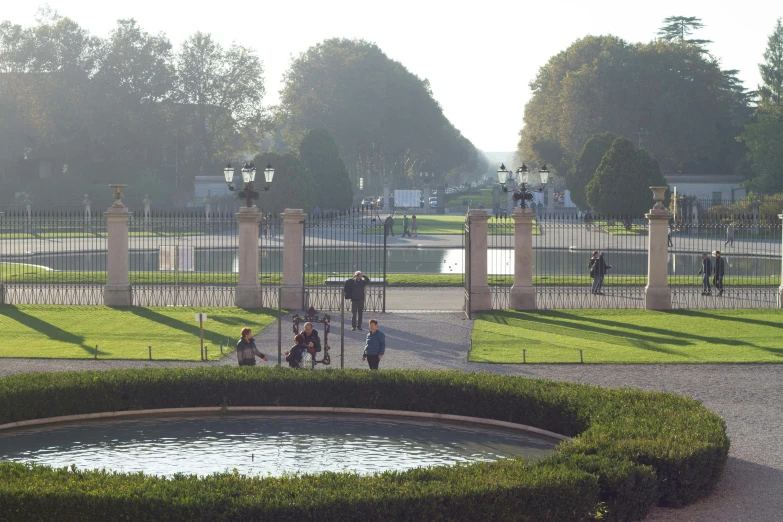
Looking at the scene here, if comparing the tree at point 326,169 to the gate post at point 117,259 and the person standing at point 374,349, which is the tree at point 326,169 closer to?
the gate post at point 117,259

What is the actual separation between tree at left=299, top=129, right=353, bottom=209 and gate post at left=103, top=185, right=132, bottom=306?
40.9 meters

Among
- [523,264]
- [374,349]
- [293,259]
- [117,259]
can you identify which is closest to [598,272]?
[523,264]

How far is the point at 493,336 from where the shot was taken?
21.3 meters

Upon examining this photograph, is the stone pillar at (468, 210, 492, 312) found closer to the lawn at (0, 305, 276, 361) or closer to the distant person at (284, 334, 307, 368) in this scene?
the lawn at (0, 305, 276, 361)

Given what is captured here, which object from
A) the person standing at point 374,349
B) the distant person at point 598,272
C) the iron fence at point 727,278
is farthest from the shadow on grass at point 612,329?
the person standing at point 374,349

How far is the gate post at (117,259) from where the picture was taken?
25.7m

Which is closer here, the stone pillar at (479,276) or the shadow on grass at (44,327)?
the shadow on grass at (44,327)

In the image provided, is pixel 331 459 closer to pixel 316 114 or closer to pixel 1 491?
pixel 1 491

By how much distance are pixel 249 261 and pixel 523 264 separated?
6.83 m

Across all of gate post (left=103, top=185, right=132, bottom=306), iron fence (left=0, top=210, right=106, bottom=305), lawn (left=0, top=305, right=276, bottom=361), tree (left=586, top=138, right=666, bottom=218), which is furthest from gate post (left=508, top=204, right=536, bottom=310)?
tree (left=586, top=138, right=666, bottom=218)

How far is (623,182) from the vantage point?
56.7m

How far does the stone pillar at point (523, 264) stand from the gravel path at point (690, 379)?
1644 millimetres

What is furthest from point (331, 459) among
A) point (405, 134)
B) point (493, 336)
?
point (405, 134)

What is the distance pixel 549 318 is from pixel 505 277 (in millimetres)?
8278
